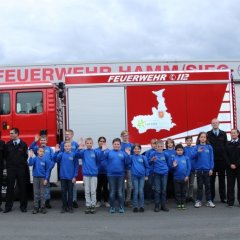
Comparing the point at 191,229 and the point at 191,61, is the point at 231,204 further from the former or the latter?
the point at 191,61

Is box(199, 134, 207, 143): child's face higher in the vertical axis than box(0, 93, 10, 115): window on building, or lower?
lower

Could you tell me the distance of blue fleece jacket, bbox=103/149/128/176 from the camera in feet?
31.7

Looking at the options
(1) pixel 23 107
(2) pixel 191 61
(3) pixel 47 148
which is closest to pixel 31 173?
(3) pixel 47 148

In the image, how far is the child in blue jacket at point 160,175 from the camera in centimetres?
972

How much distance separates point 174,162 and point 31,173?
335cm

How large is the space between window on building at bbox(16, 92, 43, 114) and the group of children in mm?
933

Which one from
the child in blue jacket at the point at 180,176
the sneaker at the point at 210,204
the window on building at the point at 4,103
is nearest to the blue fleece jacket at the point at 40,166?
the window on building at the point at 4,103

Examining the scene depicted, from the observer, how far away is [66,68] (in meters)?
19.2

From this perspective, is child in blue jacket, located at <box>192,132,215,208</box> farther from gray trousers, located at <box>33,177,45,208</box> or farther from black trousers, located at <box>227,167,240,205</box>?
gray trousers, located at <box>33,177,45,208</box>

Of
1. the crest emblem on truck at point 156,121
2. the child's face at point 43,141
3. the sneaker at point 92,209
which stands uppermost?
the crest emblem on truck at point 156,121

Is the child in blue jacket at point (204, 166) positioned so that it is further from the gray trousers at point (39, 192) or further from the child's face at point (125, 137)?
the gray trousers at point (39, 192)

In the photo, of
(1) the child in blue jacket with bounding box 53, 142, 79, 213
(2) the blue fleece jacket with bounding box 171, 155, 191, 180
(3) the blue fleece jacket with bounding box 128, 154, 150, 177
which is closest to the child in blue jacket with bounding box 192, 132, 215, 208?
(2) the blue fleece jacket with bounding box 171, 155, 191, 180

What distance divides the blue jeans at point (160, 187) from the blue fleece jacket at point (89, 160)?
4.37ft

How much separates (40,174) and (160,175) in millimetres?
2626
